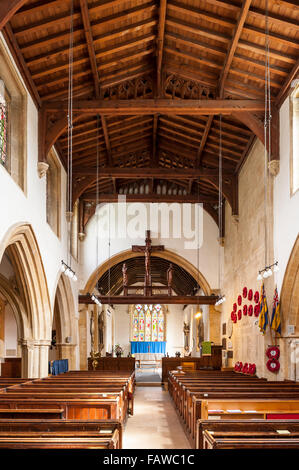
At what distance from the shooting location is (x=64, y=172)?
48.6ft

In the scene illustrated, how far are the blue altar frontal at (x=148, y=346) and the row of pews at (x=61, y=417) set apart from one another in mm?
21228

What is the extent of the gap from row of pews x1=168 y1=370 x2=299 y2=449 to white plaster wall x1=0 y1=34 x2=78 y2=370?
13.5 ft

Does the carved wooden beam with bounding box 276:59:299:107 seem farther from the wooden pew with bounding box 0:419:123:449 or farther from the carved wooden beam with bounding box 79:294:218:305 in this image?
the carved wooden beam with bounding box 79:294:218:305

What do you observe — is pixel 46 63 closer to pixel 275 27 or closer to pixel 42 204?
pixel 42 204

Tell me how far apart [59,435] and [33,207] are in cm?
716

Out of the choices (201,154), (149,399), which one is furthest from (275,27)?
(149,399)

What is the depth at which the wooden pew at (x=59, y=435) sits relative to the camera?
3697 millimetres

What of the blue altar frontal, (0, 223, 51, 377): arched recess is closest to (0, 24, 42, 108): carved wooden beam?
(0, 223, 51, 377): arched recess

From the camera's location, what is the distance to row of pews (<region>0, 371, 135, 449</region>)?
12.4 feet

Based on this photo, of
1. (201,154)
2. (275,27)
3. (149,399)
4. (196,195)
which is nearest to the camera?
(275,27)

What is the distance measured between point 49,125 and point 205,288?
929 centimetres

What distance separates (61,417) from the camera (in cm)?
646

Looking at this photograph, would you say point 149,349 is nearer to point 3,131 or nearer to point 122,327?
point 122,327

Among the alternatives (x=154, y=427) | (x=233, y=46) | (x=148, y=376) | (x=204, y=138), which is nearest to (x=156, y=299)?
(x=204, y=138)
